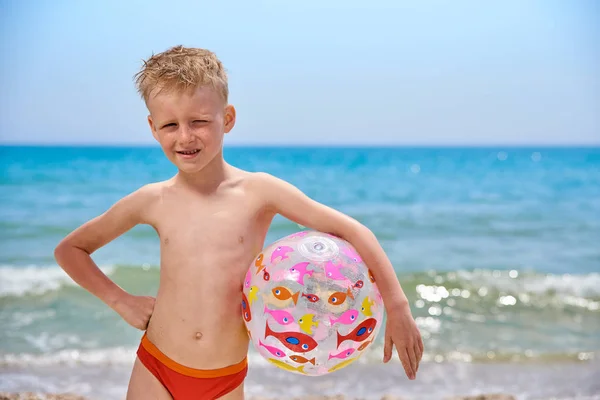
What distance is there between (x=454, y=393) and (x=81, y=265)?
3245 millimetres

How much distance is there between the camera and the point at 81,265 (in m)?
2.59

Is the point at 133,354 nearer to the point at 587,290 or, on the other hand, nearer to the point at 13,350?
the point at 13,350

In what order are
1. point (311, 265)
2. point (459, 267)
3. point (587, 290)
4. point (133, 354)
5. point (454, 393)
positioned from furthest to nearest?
point (459, 267) → point (587, 290) → point (133, 354) → point (454, 393) → point (311, 265)

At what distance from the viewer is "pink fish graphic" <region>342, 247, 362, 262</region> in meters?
2.31

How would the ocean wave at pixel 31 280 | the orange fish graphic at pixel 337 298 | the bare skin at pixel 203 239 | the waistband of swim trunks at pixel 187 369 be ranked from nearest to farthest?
1. the orange fish graphic at pixel 337 298
2. the bare skin at pixel 203 239
3. the waistband of swim trunks at pixel 187 369
4. the ocean wave at pixel 31 280

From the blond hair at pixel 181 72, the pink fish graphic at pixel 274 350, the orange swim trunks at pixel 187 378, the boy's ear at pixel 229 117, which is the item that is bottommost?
the orange swim trunks at pixel 187 378

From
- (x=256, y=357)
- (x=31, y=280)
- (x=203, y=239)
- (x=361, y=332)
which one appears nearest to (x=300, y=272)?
(x=361, y=332)

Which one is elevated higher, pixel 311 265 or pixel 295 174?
pixel 311 265

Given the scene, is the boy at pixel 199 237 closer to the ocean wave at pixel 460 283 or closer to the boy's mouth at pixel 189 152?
the boy's mouth at pixel 189 152

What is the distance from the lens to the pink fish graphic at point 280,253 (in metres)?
2.31

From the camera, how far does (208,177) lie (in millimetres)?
2529

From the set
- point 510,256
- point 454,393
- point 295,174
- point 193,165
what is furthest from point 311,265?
point 295,174

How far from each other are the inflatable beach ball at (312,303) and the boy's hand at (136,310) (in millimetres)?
443

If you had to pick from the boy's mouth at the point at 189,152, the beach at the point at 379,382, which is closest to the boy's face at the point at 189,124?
the boy's mouth at the point at 189,152
